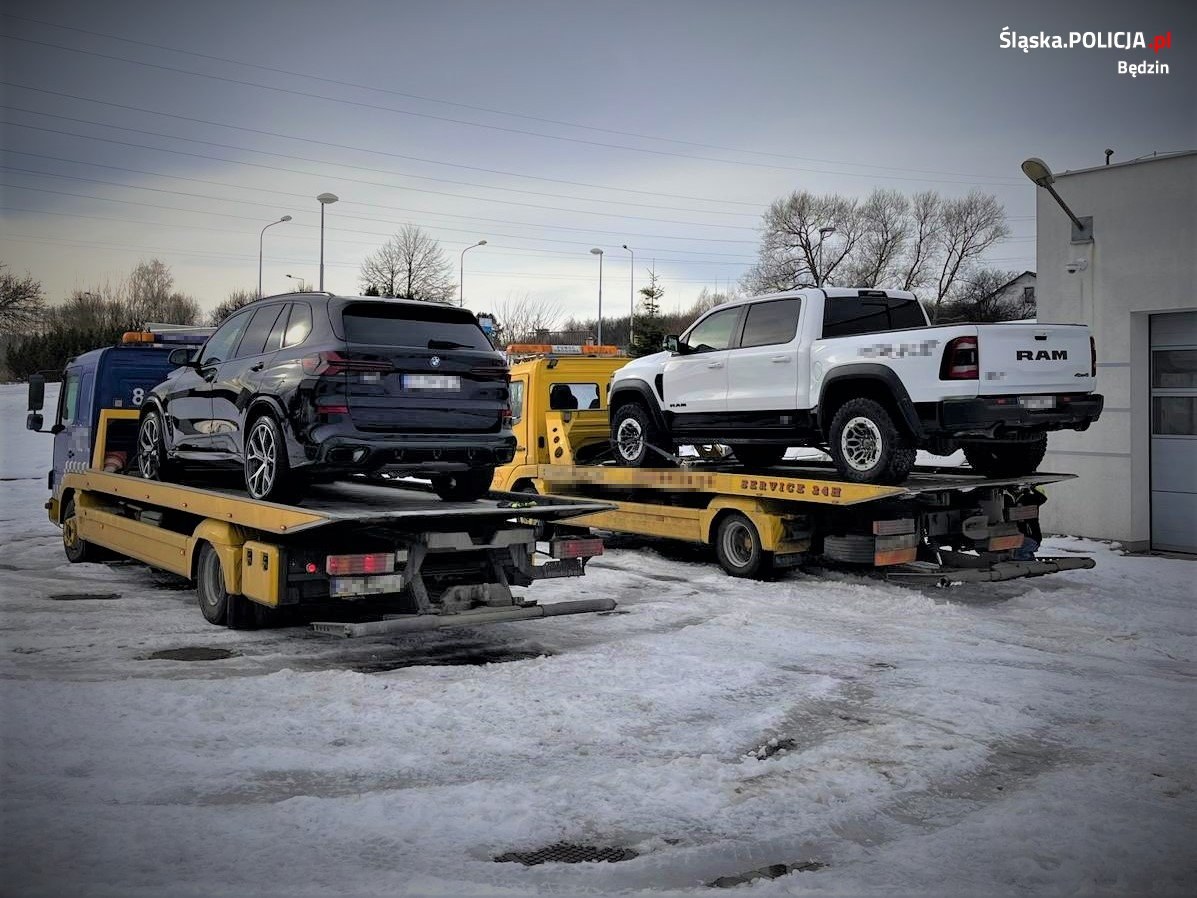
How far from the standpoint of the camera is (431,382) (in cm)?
743

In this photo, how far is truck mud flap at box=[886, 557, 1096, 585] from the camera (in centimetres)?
899

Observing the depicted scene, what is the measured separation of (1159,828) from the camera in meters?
4.25

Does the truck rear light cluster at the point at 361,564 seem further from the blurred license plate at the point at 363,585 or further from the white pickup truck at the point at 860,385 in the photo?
the white pickup truck at the point at 860,385

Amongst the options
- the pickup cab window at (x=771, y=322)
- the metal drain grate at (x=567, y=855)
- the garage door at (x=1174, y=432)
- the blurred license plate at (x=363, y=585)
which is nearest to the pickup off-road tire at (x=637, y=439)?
the pickup cab window at (x=771, y=322)

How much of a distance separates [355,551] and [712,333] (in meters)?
5.16

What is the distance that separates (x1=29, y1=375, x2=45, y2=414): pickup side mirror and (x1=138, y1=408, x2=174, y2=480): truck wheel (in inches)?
62.3

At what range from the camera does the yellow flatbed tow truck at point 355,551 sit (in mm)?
6707

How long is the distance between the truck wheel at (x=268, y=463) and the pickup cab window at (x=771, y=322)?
4.92m

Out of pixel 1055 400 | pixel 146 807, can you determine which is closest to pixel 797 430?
pixel 1055 400

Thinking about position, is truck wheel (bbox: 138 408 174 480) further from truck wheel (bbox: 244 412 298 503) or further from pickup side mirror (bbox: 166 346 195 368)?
truck wheel (bbox: 244 412 298 503)

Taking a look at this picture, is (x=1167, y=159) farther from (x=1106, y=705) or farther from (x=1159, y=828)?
(x=1159, y=828)

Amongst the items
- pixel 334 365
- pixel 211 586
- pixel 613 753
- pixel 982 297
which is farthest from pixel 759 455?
pixel 982 297

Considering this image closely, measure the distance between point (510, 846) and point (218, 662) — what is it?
11.3ft

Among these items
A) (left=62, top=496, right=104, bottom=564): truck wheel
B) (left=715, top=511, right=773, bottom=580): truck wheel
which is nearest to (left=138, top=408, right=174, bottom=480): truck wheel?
(left=62, top=496, right=104, bottom=564): truck wheel
